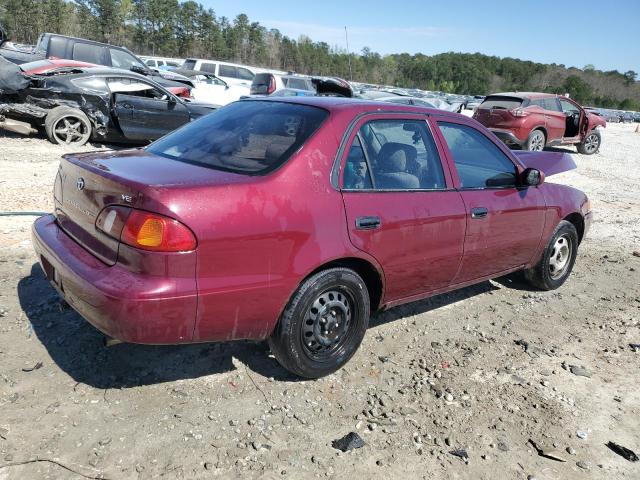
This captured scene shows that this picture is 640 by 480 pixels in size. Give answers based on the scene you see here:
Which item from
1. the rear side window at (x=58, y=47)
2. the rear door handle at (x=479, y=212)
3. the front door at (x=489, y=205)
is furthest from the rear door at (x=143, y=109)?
the rear door handle at (x=479, y=212)

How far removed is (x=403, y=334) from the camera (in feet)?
13.2

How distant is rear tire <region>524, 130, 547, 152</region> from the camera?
13905 mm

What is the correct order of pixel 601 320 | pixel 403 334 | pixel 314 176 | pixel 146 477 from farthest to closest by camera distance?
pixel 601 320, pixel 403 334, pixel 314 176, pixel 146 477

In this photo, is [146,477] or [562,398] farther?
[562,398]

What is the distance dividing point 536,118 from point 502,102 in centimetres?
98

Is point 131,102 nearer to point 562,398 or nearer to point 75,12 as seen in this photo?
point 562,398

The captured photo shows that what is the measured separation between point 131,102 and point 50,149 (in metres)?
1.64

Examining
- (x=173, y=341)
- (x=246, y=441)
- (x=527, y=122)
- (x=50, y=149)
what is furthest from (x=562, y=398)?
(x=527, y=122)

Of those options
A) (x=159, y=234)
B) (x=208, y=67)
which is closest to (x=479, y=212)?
(x=159, y=234)

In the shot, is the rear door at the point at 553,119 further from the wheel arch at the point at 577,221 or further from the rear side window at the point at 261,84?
the wheel arch at the point at 577,221

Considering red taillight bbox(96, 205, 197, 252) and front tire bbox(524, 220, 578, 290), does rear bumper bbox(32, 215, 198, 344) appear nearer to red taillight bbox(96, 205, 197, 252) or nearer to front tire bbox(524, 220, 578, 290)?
red taillight bbox(96, 205, 197, 252)

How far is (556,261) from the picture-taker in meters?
5.13

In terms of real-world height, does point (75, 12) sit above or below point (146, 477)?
above

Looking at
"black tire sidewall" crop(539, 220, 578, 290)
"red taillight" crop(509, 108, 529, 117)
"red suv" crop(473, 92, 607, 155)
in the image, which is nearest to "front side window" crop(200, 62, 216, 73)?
"red suv" crop(473, 92, 607, 155)
